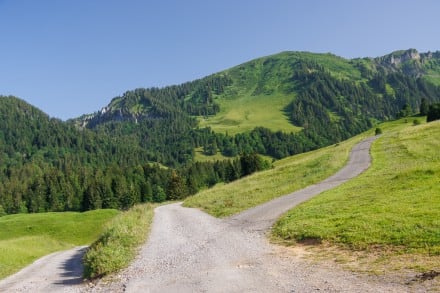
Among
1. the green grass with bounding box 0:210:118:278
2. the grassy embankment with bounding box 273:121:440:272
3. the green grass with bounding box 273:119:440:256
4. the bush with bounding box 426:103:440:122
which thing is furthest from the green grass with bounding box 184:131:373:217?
the bush with bounding box 426:103:440:122

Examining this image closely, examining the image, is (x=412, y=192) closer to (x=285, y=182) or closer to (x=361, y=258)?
(x=361, y=258)

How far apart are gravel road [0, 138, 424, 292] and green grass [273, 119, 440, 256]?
261 cm

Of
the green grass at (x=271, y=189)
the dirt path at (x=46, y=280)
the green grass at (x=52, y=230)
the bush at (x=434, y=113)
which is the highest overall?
the bush at (x=434, y=113)

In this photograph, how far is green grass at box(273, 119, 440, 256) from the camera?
1747 centimetres

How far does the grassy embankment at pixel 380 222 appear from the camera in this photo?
51.5 feet

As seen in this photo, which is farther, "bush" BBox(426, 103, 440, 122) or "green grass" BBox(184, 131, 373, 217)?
"bush" BBox(426, 103, 440, 122)

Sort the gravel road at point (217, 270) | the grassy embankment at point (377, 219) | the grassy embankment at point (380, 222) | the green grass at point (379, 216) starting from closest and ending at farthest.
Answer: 1. the gravel road at point (217, 270)
2. the grassy embankment at point (380, 222)
3. the grassy embankment at point (377, 219)
4. the green grass at point (379, 216)

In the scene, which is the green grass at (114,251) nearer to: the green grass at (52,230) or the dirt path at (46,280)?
the dirt path at (46,280)

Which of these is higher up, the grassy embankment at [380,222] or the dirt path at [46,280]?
the grassy embankment at [380,222]

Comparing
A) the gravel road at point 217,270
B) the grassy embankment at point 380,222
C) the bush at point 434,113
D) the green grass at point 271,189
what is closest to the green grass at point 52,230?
the gravel road at point 217,270

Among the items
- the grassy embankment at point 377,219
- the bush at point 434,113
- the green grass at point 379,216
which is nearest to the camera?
the grassy embankment at point 377,219

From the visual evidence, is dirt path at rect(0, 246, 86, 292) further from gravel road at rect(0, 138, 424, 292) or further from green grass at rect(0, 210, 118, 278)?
green grass at rect(0, 210, 118, 278)

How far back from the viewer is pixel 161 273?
1898cm

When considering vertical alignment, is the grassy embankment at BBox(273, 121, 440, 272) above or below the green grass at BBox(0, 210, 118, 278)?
above
